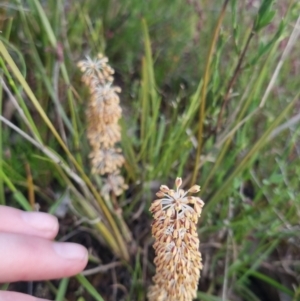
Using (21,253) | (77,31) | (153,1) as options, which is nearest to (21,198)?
(21,253)

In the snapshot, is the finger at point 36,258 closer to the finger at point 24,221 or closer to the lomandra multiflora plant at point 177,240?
the finger at point 24,221

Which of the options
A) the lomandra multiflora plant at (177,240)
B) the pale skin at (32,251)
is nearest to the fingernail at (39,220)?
the pale skin at (32,251)

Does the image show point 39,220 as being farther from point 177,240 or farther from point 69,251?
point 177,240

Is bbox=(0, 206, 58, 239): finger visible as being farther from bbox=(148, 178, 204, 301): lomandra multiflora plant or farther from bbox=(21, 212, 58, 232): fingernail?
bbox=(148, 178, 204, 301): lomandra multiflora plant

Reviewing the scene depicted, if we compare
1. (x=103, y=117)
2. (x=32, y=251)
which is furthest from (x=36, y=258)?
(x=103, y=117)

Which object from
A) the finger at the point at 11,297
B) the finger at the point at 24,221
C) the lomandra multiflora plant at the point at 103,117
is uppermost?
the lomandra multiflora plant at the point at 103,117
